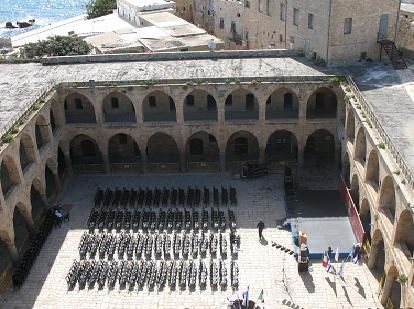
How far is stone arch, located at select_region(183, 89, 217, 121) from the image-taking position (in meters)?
46.3

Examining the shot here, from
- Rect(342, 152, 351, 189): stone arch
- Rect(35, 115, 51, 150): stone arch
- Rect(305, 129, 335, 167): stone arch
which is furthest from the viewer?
Rect(305, 129, 335, 167): stone arch

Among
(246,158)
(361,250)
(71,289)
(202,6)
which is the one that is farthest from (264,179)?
(202,6)

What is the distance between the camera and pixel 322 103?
46625 millimetres

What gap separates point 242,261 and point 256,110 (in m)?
16.7

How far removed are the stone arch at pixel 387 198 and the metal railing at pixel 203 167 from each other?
18.5m

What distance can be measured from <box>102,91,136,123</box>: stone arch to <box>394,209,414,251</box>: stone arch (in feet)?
85.3

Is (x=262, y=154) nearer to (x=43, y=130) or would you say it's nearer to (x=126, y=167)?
(x=126, y=167)

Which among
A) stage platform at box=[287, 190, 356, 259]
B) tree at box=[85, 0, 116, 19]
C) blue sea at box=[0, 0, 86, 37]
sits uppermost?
tree at box=[85, 0, 116, 19]

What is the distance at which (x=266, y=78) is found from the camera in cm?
4247

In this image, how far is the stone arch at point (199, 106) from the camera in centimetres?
4631

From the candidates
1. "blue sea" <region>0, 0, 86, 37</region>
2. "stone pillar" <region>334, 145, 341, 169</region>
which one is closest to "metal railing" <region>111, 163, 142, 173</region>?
"stone pillar" <region>334, 145, 341, 169</region>

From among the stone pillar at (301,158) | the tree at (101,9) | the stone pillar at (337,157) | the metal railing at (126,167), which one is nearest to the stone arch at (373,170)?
the stone pillar at (337,157)

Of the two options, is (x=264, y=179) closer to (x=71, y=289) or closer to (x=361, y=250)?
(x=361, y=250)

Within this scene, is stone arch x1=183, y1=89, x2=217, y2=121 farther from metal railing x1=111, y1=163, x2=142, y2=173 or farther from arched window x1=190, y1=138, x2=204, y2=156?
metal railing x1=111, y1=163, x2=142, y2=173
